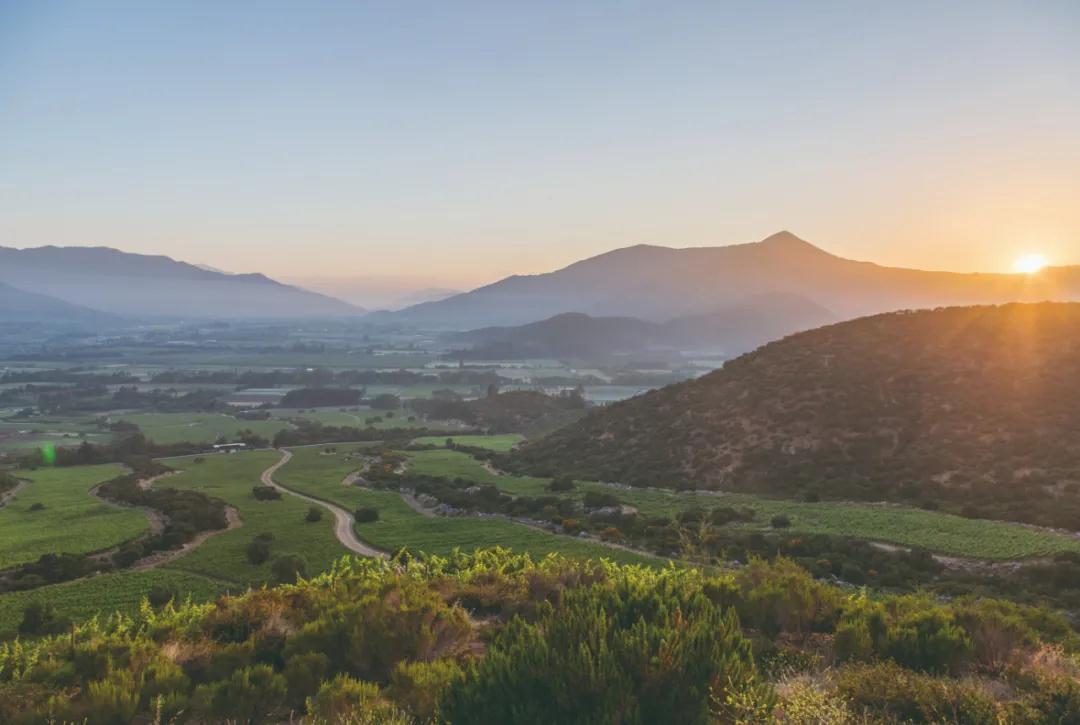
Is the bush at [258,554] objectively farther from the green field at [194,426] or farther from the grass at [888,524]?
the green field at [194,426]

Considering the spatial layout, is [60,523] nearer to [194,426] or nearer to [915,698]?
[915,698]

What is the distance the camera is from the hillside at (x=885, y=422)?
44.5 meters

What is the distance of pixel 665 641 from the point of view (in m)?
9.20

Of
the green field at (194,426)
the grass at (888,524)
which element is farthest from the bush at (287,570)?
the green field at (194,426)

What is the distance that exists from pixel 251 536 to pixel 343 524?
21.9ft

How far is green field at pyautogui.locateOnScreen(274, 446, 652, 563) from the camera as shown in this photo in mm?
34031

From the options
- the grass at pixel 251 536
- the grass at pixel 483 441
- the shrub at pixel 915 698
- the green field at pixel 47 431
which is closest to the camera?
the shrub at pixel 915 698

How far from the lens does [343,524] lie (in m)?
46.9

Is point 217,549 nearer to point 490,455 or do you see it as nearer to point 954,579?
point 954,579

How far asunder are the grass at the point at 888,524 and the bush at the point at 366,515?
1240cm

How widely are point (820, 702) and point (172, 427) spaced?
5918 inches

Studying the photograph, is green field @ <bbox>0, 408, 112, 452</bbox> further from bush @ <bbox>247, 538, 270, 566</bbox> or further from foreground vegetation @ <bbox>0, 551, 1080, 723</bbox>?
foreground vegetation @ <bbox>0, 551, 1080, 723</bbox>

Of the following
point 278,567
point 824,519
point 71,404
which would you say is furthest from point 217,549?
point 71,404

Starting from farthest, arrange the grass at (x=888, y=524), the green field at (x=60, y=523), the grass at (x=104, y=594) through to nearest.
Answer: the green field at (x=60, y=523)
the grass at (x=888, y=524)
the grass at (x=104, y=594)
